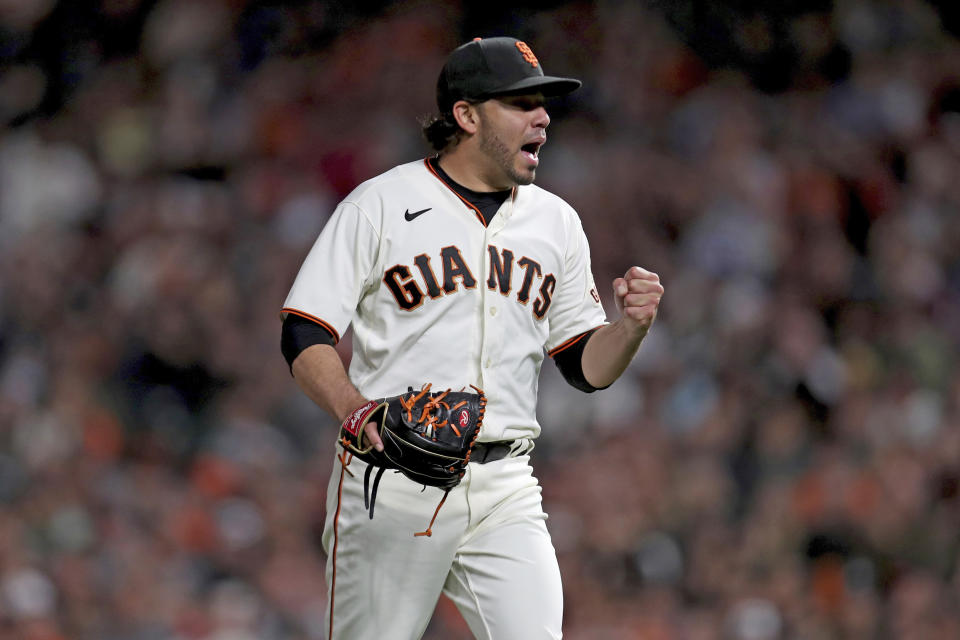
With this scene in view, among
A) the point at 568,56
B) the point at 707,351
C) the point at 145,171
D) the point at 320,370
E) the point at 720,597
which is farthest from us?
the point at 568,56

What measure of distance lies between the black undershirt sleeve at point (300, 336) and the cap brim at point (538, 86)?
77 centimetres

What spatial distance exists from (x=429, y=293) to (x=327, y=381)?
0.38m

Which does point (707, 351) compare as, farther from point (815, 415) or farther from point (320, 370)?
point (320, 370)

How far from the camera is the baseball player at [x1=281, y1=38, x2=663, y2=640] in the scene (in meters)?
3.14

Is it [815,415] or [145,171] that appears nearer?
[815,415]

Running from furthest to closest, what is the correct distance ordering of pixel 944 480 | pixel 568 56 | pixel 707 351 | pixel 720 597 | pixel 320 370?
1. pixel 568 56
2. pixel 707 351
3. pixel 944 480
4. pixel 720 597
5. pixel 320 370

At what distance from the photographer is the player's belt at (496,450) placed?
3.24 meters

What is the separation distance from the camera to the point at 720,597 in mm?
6285

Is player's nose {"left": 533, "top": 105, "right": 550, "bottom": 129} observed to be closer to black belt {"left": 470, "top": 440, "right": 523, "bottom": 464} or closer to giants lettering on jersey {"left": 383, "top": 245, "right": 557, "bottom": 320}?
giants lettering on jersey {"left": 383, "top": 245, "right": 557, "bottom": 320}

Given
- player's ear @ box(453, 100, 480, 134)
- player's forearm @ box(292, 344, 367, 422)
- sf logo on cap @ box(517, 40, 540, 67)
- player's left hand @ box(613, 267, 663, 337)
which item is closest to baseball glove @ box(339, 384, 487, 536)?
player's forearm @ box(292, 344, 367, 422)

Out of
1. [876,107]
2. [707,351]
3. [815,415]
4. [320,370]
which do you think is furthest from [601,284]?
[320,370]

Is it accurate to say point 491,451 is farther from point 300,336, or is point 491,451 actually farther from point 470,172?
point 470,172

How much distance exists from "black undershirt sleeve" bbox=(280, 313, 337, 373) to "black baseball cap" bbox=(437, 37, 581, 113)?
741 mm

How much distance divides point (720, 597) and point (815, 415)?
1.39 metres
